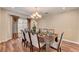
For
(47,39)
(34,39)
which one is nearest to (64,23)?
(47,39)

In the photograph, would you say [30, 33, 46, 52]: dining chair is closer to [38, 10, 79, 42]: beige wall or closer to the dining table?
the dining table

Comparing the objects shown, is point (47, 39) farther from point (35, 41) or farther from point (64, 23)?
point (64, 23)

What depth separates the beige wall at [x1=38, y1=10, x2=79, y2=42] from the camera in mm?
2092

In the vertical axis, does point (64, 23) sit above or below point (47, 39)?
above

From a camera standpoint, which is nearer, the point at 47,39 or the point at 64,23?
the point at 64,23

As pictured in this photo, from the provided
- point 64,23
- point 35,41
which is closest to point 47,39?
point 35,41

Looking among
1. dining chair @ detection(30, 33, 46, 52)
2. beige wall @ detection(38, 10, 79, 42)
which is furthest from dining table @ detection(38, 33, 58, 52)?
beige wall @ detection(38, 10, 79, 42)

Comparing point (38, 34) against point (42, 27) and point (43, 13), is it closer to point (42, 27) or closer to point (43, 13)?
point (42, 27)

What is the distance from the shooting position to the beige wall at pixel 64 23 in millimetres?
2092

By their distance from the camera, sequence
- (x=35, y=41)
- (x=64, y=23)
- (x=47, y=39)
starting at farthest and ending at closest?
1. (x=47, y=39)
2. (x=35, y=41)
3. (x=64, y=23)

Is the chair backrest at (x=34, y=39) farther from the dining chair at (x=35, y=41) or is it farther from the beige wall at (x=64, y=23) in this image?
the beige wall at (x=64, y=23)

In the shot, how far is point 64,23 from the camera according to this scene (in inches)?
87.8

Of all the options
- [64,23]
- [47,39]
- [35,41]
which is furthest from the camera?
[47,39]
